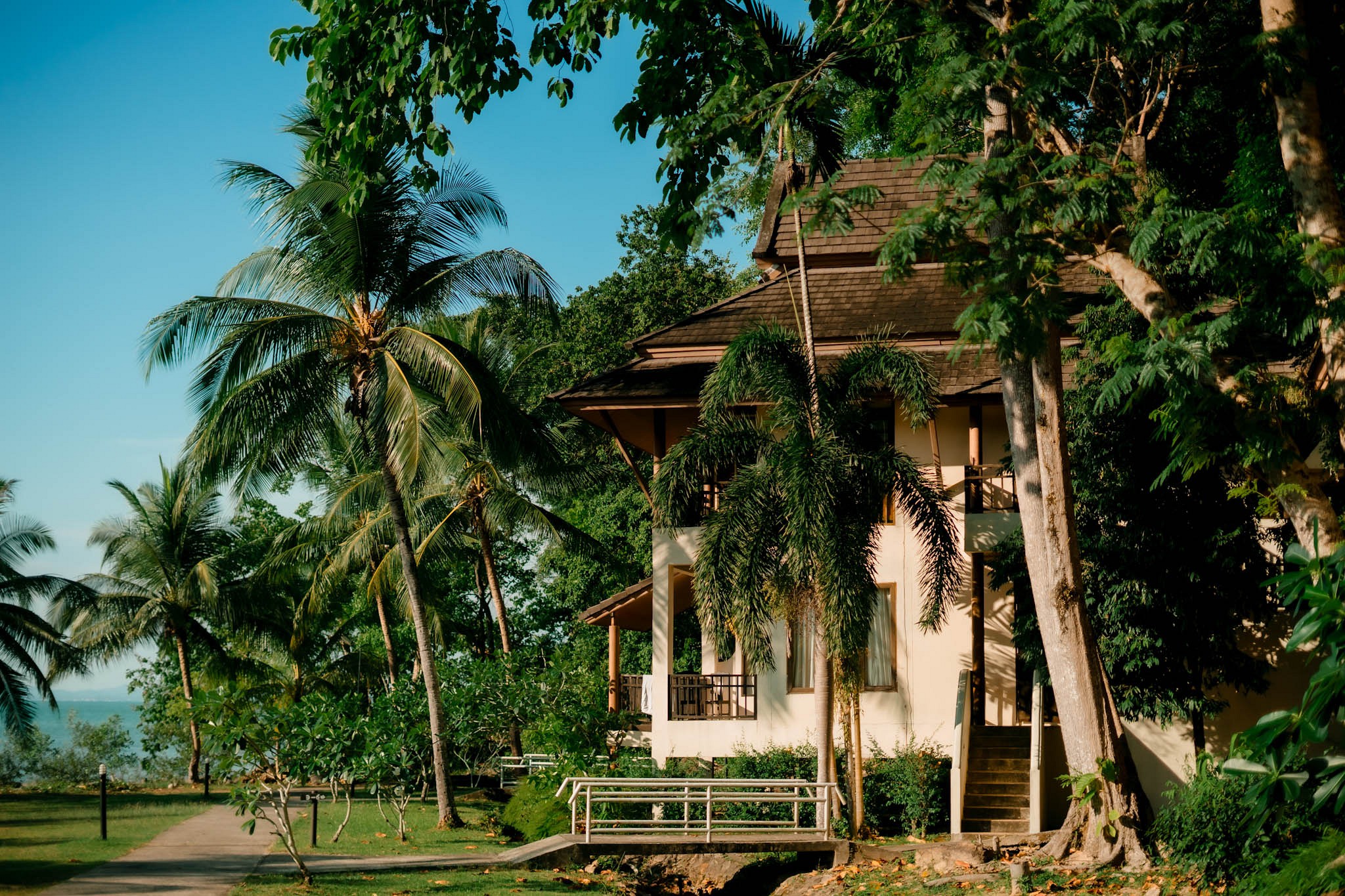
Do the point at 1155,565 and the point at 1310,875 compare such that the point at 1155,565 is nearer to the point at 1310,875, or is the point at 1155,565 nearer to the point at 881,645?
the point at 881,645

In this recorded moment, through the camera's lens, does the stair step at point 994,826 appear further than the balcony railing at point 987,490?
No

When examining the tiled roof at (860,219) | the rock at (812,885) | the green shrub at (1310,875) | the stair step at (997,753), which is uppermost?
the tiled roof at (860,219)

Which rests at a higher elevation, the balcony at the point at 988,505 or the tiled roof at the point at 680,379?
the tiled roof at the point at 680,379

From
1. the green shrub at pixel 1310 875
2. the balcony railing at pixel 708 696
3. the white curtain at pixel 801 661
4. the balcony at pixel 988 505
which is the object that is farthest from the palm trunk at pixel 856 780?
the green shrub at pixel 1310 875

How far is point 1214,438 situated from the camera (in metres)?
10.6


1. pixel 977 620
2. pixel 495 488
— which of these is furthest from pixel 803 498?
pixel 495 488

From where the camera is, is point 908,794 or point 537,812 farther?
point 537,812

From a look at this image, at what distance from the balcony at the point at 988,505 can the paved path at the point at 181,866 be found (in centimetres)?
1149

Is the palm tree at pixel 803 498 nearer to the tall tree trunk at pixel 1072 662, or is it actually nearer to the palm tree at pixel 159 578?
the tall tree trunk at pixel 1072 662

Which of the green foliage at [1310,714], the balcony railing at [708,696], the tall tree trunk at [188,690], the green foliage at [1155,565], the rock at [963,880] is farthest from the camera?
the tall tree trunk at [188,690]

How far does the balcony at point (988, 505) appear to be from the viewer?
18.2 meters

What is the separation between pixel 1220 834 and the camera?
35.5ft

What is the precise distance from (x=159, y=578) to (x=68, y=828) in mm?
13533

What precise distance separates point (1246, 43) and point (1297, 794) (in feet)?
26.1
